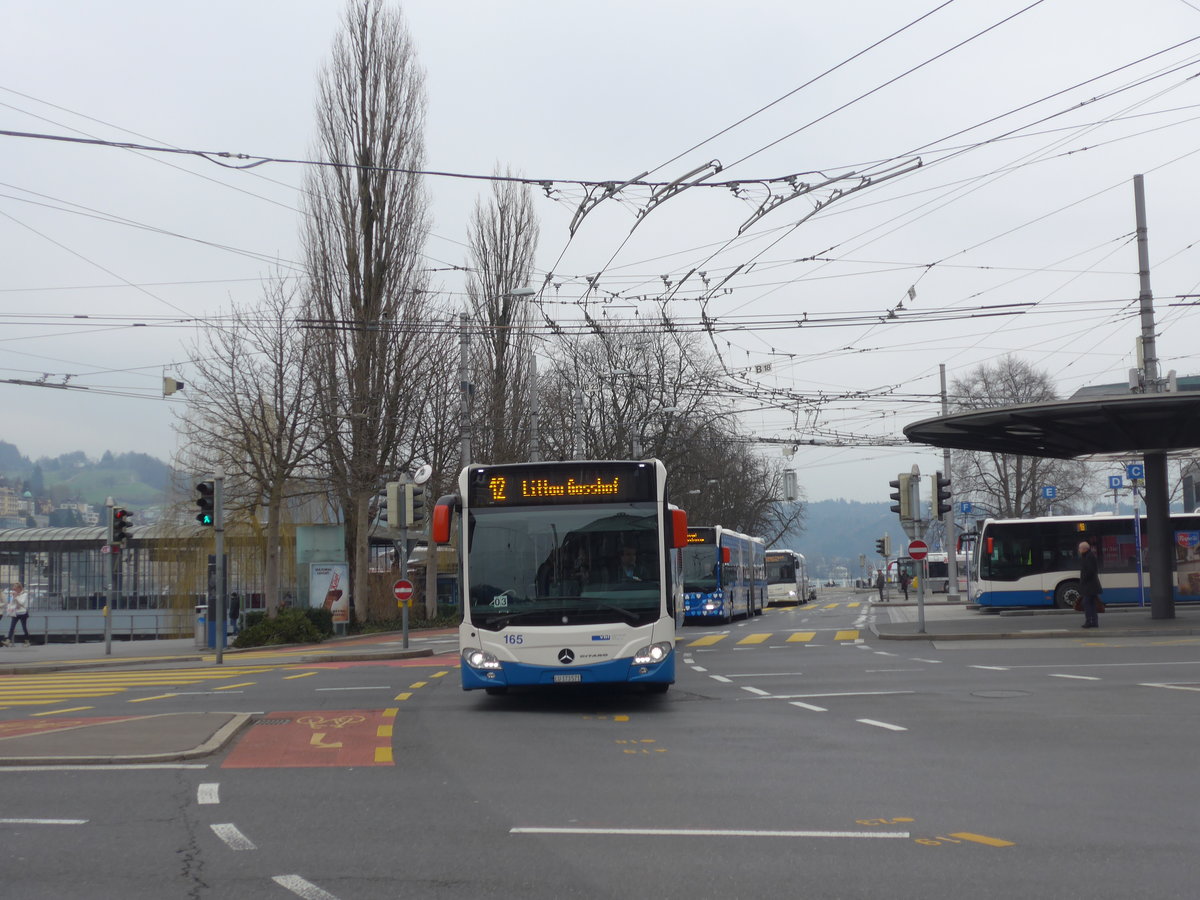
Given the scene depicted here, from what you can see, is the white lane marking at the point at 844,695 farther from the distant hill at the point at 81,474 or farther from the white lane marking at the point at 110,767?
the distant hill at the point at 81,474

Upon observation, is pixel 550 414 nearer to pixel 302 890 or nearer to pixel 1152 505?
pixel 1152 505

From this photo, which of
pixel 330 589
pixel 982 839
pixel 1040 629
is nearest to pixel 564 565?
pixel 982 839

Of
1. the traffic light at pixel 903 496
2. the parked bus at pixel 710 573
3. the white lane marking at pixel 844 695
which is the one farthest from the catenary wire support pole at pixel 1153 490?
the white lane marking at pixel 844 695

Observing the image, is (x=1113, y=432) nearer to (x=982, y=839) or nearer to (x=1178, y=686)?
(x=1178, y=686)

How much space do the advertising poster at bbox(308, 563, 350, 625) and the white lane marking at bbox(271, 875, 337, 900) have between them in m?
28.6

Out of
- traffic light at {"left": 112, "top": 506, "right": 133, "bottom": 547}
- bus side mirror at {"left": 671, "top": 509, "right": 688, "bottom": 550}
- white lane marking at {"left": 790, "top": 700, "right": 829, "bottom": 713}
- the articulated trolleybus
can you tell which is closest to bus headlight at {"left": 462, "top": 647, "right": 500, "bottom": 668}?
the articulated trolleybus

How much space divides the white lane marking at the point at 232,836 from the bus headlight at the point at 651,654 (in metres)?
6.30

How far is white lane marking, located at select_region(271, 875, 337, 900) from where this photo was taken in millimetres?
5734

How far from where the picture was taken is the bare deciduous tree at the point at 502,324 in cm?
4166

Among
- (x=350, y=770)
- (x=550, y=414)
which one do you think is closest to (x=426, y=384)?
(x=550, y=414)

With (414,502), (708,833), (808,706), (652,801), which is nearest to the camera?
(708,833)

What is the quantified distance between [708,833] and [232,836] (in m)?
2.79

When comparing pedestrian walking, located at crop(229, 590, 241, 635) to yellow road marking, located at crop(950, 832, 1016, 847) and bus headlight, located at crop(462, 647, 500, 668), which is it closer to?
bus headlight, located at crop(462, 647, 500, 668)

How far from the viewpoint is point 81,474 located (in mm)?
87562
